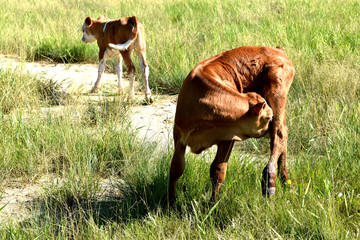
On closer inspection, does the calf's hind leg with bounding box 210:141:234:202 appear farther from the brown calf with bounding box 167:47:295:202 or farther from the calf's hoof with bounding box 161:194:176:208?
the calf's hoof with bounding box 161:194:176:208

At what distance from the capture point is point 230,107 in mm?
2654

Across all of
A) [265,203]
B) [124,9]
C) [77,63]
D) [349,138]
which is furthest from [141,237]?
[124,9]

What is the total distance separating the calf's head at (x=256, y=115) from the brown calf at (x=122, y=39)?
3.25 m

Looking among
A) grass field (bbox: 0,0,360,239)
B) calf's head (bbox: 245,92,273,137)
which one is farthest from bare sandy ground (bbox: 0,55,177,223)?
calf's head (bbox: 245,92,273,137)

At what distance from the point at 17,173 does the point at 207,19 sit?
5954 mm

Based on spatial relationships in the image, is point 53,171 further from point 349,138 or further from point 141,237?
point 349,138

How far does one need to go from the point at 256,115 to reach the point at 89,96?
155 inches

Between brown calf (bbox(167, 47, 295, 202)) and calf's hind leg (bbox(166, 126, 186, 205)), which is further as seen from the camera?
calf's hind leg (bbox(166, 126, 186, 205))

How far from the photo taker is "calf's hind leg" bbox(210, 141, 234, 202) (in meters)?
2.91

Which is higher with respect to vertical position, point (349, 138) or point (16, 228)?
point (349, 138)

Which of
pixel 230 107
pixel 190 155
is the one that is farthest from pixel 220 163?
pixel 190 155

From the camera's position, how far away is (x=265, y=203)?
3.18 m

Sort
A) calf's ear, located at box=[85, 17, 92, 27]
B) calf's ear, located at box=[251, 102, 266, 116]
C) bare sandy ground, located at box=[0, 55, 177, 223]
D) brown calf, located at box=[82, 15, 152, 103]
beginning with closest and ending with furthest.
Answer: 1. calf's ear, located at box=[251, 102, 266, 116]
2. bare sandy ground, located at box=[0, 55, 177, 223]
3. brown calf, located at box=[82, 15, 152, 103]
4. calf's ear, located at box=[85, 17, 92, 27]

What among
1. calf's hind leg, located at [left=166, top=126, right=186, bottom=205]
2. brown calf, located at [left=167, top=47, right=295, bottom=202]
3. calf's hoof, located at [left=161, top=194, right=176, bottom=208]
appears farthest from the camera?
calf's hoof, located at [left=161, top=194, right=176, bottom=208]
